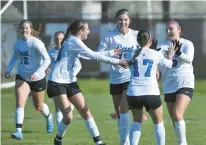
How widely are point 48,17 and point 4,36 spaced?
3688 mm

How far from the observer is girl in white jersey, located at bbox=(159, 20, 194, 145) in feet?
33.8

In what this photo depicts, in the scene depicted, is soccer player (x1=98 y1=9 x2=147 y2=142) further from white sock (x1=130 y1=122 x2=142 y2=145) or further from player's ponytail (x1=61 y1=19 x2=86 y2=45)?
white sock (x1=130 y1=122 x2=142 y2=145)

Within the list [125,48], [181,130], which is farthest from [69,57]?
[181,130]

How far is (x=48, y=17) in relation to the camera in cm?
2731

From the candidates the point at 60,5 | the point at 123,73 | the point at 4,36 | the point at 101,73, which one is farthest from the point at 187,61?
the point at 60,5

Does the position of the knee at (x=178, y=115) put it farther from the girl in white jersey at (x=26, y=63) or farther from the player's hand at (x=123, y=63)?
the girl in white jersey at (x=26, y=63)

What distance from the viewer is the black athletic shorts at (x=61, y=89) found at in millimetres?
10406

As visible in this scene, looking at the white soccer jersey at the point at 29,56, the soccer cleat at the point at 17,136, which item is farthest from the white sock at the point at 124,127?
the white soccer jersey at the point at 29,56

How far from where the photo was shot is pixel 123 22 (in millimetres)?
10852

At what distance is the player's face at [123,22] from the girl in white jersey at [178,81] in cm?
71

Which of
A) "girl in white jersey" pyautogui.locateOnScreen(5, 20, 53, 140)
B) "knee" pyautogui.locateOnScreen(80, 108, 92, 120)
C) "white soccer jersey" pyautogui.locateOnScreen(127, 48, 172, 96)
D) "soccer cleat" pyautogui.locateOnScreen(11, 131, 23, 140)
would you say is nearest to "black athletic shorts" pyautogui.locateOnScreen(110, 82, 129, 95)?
"knee" pyautogui.locateOnScreen(80, 108, 92, 120)

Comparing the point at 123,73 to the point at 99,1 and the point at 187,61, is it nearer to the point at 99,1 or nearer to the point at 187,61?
the point at 187,61

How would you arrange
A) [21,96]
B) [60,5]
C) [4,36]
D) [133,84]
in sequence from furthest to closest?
[60,5] < [4,36] < [21,96] < [133,84]

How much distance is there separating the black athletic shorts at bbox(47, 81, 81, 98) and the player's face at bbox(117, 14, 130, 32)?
3.91ft
